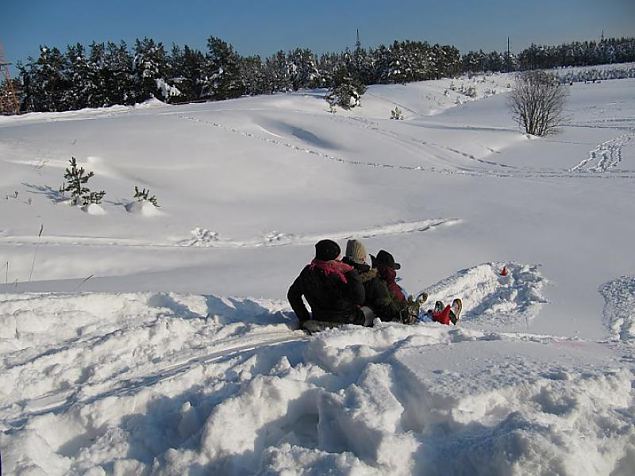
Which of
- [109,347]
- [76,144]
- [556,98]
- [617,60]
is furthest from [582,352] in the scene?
[617,60]

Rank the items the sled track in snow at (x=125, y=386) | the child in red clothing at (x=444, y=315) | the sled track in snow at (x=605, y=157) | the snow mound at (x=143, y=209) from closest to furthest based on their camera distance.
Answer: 1. the sled track in snow at (x=125, y=386)
2. the child in red clothing at (x=444, y=315)
3. the snow mound at (x=143, y=209)
4. the sled track in snow at (x=605, y=157)

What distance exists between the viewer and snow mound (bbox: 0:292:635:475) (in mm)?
2213

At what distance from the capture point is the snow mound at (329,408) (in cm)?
221

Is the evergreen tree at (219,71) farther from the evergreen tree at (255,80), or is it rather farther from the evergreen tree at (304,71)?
the evergreen tree at (304,71)

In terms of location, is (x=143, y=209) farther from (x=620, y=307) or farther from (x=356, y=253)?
(x=620, y=307)

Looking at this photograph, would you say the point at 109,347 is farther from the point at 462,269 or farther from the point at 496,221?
the point at 496,221

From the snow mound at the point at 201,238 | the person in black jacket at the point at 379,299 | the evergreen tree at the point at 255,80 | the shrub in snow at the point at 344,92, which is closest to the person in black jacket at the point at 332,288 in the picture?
the person in black jacket at the point at 379,299

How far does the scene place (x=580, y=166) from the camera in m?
19.4

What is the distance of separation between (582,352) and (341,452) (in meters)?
2.14

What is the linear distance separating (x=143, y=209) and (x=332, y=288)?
7.57 meters

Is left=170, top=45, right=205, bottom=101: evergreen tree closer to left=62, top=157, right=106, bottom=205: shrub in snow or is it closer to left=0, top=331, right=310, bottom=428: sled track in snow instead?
left=62, top=157, right=106, bottom=205: shrub in snow

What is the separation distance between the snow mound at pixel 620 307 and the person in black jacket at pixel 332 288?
334 centimetres

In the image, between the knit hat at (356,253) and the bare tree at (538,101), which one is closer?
the knit hat at (356,253)

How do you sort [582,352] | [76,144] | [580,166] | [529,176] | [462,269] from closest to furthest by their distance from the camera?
[582,352] → [462,269] → [76,144] → [529,176] → [580,166]
